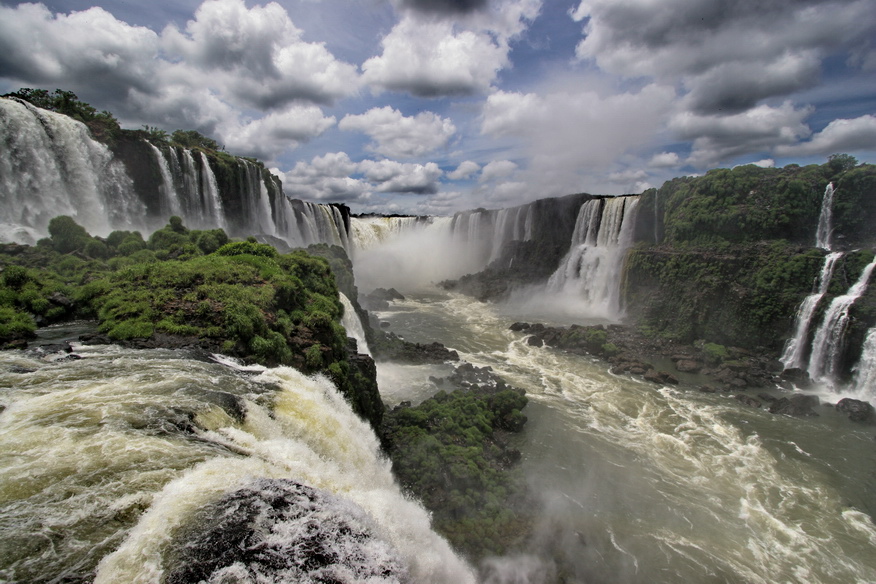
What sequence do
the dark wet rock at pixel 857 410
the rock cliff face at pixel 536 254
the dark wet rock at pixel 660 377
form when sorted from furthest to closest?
1. the rock cliff face at pixel 536 254
2. the dark wet rock at pixel 660 377
3. the dark wet rock at pixel 857 410

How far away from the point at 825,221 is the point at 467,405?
28.4m

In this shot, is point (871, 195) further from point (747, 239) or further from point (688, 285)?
point (688, 285)

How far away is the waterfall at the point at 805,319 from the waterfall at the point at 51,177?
4283cm

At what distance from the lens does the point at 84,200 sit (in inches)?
940

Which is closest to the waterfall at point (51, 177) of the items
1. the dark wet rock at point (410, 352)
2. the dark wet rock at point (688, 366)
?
the dark wet rock at point (410, 352)

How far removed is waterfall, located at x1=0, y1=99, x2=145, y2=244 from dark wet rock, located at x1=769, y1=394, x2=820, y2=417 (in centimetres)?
3862

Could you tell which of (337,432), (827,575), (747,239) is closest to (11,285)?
(337,432)

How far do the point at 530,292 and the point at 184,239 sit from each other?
32963 mm

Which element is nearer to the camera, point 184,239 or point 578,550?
point 578,550

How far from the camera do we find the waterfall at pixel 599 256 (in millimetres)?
34812

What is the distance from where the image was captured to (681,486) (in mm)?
12508

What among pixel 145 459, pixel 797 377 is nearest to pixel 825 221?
pixel 797 377

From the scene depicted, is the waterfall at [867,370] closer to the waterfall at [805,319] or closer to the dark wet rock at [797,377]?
the dark wet rock at [797,377]

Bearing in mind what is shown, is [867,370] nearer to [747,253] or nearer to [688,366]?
[688,366]
